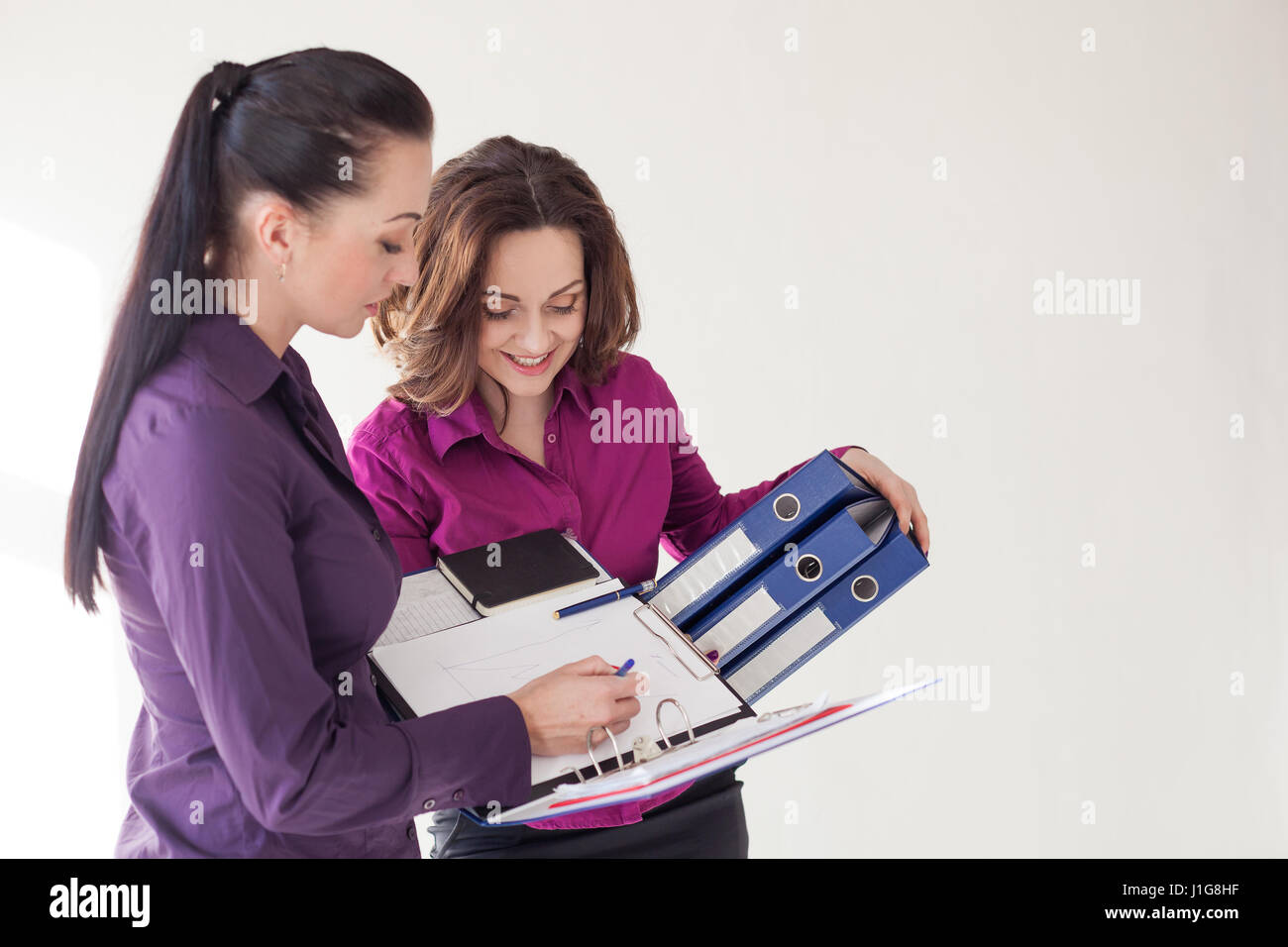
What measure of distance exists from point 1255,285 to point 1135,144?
514 millimetres

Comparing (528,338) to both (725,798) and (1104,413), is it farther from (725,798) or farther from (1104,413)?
(1104,413)

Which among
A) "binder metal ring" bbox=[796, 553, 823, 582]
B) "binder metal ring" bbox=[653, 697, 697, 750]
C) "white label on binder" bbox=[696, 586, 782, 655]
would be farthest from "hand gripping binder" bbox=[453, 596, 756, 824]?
"binder metal ring" bbox=[796, 553, 823, 582]

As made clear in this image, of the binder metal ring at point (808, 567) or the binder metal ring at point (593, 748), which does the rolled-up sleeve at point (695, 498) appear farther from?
the binder metal ring at point (593, 748)

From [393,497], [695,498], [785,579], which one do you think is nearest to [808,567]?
[785,579]

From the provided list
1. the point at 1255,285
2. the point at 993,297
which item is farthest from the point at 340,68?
the point at 1255,285

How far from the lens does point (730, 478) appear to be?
10.0 ft

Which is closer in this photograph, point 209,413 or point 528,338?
point 209,413

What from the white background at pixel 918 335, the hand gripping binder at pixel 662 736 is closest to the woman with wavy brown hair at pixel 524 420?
the hand gripping binder at pixel 662 736

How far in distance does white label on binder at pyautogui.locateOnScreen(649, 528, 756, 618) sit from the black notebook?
12 cm

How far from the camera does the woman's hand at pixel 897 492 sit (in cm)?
171

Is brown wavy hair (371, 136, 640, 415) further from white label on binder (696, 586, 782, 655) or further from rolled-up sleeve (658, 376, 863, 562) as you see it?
white label on binder (696, 586, 782, 655)

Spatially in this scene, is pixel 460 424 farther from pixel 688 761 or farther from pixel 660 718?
pixel 688 761

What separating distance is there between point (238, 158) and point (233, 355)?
0.68 ft

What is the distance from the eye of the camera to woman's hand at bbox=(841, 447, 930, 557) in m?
1.71
